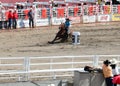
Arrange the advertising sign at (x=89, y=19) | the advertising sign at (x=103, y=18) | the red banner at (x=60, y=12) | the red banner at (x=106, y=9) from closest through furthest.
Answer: the red banner at (x=60, y=12), the advertising sign at (x=89, y=19), the advertising sign at (x=103, y=18), the red banner at (x=106, y=9)

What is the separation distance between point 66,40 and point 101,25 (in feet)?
39.2

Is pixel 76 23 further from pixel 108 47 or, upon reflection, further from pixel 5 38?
pixel 108 47

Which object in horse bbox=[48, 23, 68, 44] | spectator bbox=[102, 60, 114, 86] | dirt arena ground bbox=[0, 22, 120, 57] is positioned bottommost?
dirt arena ground bbox=[0, 22, 120, 57]

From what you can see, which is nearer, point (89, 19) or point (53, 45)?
point (53, 45)

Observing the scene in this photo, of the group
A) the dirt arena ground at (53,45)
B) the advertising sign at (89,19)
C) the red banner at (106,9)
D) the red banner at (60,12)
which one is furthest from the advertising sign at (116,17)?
the dirt arena ground at (53,45)

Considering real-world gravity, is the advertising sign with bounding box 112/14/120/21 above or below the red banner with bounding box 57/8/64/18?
below

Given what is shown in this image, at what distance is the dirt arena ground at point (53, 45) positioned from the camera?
88.5ft

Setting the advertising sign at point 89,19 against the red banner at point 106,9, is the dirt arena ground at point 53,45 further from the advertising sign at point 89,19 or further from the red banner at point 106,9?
the red banner at point 106,9

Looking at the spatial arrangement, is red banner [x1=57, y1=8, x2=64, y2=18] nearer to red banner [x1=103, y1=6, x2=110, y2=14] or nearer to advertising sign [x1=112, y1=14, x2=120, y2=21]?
red banner [x1=103, y1=6, x2=110, y2=14]

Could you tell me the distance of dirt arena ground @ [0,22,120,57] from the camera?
2697 centimetres

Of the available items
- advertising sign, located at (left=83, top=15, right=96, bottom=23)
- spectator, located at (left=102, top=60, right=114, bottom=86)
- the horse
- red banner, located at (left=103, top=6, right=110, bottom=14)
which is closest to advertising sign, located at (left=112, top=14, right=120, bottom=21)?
red banner, located at (left=103, top=6, right=110, bottom=14)

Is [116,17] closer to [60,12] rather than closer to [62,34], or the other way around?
[60,12]

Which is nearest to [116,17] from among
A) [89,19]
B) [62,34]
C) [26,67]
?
[89,19]

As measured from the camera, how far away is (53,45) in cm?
3020
